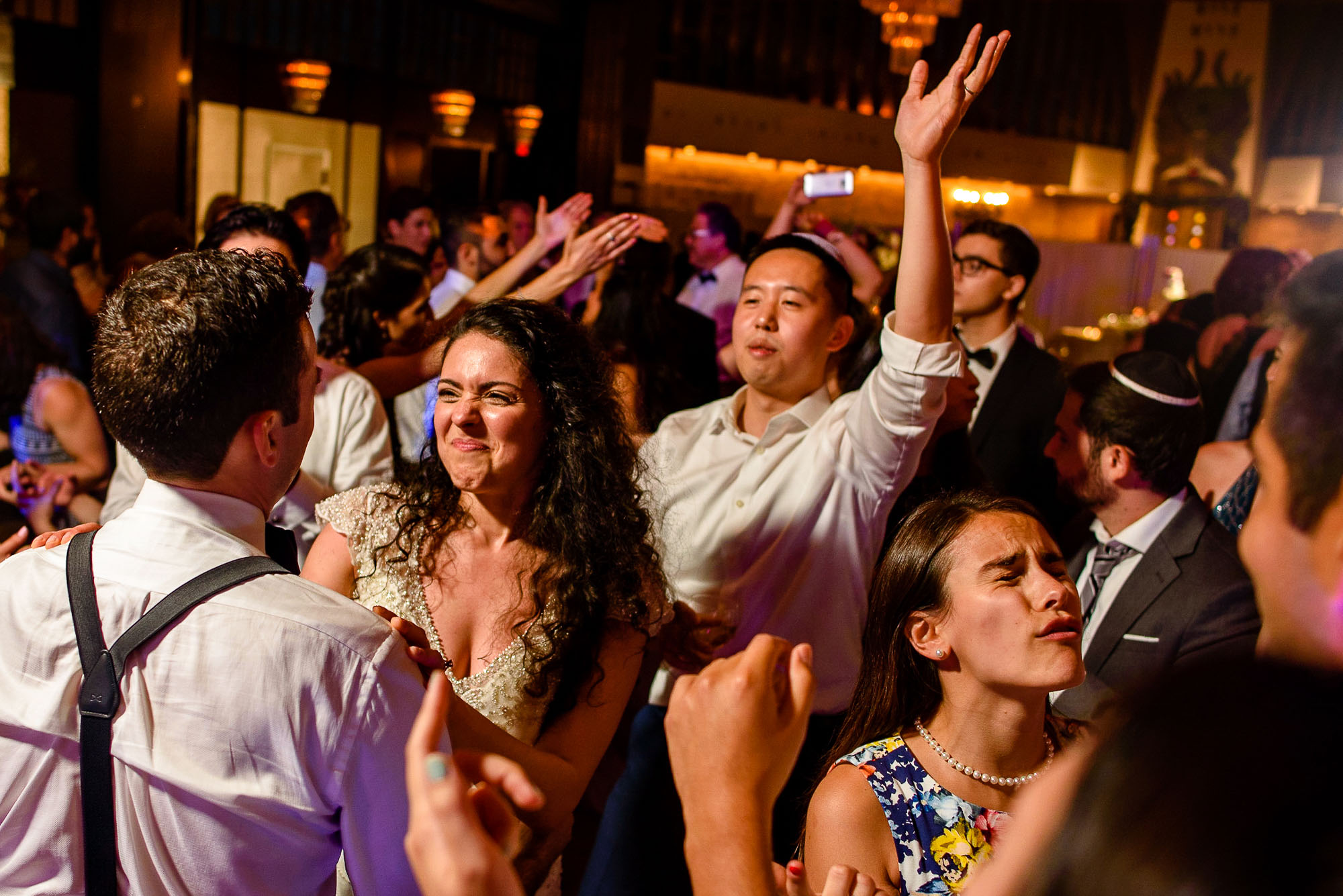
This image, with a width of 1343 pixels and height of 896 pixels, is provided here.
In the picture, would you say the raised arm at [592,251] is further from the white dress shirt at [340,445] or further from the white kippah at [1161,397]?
the white kippah at [1161,397]

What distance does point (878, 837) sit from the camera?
4.76ft

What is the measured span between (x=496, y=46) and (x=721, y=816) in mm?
7971

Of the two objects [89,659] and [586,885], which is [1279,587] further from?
[586,885]

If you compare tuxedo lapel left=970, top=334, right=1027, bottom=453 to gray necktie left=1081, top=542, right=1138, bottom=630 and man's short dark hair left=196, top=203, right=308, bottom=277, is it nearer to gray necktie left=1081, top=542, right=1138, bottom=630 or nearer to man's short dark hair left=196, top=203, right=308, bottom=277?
gray necktie left=1081, top=542, right=1138, bottom=630

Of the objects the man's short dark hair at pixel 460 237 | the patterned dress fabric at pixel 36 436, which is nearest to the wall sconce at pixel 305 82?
the man's short dark hair at pixel 460 237

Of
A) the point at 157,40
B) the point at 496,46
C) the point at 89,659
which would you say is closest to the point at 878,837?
the point at 89,659

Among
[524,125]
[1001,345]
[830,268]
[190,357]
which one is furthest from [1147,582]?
[524,125]

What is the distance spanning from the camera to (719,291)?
Answer: 552 cm

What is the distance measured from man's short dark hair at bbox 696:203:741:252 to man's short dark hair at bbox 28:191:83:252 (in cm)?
298

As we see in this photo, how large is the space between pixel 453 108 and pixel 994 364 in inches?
232

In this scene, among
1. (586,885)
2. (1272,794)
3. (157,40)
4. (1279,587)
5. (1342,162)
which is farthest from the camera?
(1342,162)

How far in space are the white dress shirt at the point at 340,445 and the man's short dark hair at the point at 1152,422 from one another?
66.5 inches

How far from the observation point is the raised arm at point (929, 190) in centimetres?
183

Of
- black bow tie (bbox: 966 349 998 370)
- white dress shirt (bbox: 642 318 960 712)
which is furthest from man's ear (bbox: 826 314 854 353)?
black bow tie (bbox: 966 349 998 370)
